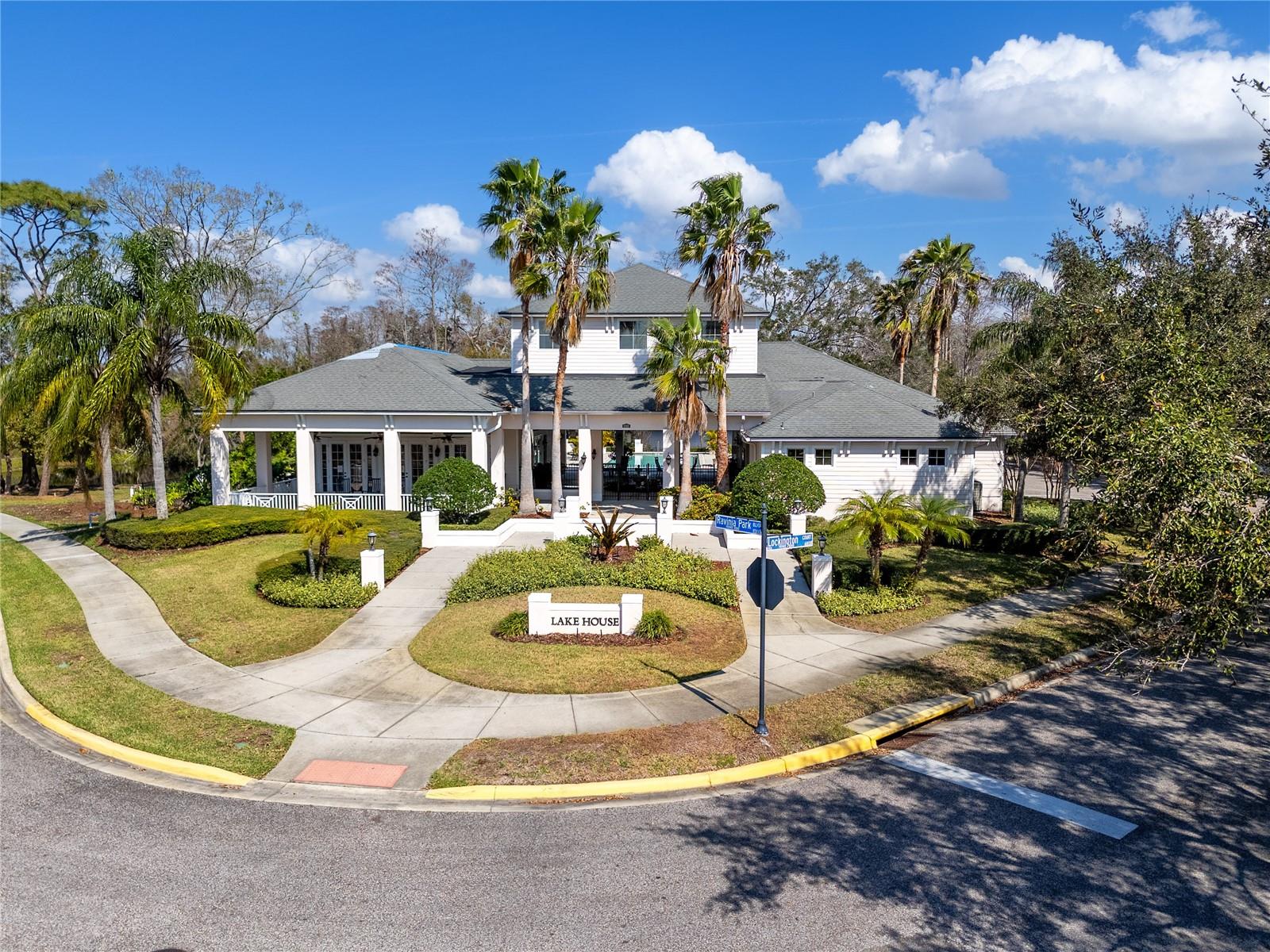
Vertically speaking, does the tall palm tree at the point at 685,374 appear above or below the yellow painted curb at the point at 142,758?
Answer: above

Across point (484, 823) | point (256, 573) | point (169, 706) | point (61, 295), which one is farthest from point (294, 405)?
point (484, 823)

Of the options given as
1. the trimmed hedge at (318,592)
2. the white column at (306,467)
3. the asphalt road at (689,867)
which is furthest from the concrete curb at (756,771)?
the white column at (306,467)

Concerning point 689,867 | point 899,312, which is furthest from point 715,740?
point 899,312

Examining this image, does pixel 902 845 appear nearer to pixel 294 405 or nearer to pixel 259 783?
pixel 259 783

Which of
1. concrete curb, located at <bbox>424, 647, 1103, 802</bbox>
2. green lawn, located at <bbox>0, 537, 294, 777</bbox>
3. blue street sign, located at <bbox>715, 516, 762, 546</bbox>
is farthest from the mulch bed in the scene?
green lawn, located at <bbox>0, 537, 294, 777</bbox>

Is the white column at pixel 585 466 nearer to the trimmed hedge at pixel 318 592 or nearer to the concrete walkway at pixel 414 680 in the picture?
the concrete walkway at pixel 414 680

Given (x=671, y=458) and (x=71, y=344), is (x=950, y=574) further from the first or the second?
(x=71, y=344)
